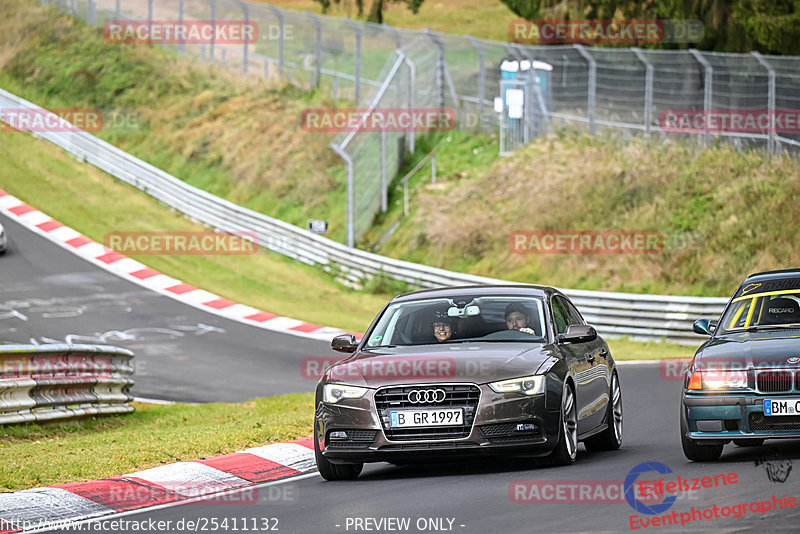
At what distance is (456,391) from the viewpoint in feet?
32.6

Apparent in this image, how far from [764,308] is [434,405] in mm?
3229

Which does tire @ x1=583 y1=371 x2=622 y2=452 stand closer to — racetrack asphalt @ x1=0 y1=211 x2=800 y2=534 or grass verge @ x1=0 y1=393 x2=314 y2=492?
racetrack asphalt @ x1=0 y1=211 x2=800 y2=534

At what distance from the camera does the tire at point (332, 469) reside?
10398 millimetres

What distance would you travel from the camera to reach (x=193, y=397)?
19.5 metres

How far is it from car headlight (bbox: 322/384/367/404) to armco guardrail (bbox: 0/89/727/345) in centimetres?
1572

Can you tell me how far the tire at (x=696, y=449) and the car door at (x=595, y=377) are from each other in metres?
0.97

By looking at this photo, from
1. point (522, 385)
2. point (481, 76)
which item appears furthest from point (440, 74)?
point (522, 385)

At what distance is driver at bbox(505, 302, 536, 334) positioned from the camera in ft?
36.5

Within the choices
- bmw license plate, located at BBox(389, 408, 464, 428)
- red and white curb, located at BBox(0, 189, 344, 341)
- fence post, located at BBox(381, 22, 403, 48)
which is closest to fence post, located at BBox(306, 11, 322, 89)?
fence post, located at BBox(381, 22, 403, 48)

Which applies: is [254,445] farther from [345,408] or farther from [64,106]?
[64,106]

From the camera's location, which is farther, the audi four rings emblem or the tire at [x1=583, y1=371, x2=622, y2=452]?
the tire at [x1=583, y1=371, x2=622, y2=452]

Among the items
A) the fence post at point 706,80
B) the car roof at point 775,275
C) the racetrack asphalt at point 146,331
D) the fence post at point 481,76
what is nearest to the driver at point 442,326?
the car roof at point 775,275

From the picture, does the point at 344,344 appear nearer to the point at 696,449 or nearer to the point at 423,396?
the point at 423,396

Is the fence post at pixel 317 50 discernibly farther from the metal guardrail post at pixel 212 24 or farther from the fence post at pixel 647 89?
the fence post at pixel 647 89
